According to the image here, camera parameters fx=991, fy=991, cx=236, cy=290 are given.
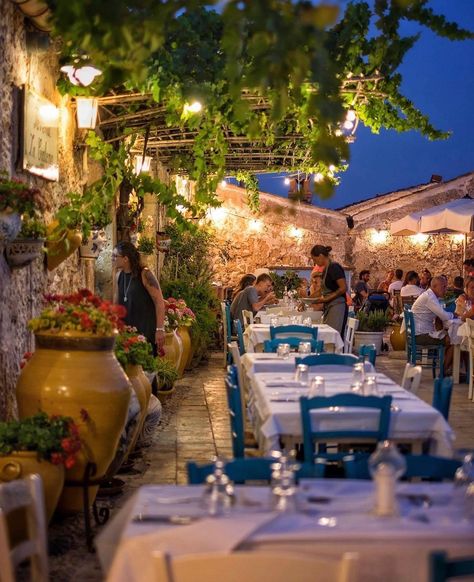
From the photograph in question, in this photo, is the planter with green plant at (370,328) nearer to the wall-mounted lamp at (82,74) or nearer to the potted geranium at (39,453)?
the wall-mounted lamp at (82,74)

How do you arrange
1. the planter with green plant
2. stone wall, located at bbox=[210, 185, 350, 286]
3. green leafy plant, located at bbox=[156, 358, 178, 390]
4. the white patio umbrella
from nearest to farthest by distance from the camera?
green leafy plant, located at bbox=[156, 358, 178, 390], the white patio umbrella, the planter with green plant, stone wall, located at bbox=[210, 185, 350, 286]

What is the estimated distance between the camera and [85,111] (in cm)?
820

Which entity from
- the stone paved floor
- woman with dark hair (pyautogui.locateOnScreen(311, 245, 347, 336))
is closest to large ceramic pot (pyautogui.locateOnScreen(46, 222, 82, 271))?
the stone paved floor

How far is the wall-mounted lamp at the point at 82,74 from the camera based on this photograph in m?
7.60

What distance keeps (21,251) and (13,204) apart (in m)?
0.57

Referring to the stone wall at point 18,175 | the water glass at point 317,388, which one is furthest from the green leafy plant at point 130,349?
the water glass at point 317,388

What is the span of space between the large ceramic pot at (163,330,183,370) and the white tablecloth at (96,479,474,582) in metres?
7.54

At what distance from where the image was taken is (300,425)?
16.8 feet

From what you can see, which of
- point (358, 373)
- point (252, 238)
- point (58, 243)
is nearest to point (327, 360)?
point (358, 373)

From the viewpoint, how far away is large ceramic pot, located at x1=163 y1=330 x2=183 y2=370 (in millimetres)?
11055

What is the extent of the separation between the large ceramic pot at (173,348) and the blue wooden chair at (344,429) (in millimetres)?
5939

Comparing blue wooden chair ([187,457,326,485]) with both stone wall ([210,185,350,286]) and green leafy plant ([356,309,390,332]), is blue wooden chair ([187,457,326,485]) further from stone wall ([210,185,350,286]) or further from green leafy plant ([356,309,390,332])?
stone wall ([210,185,350,286])

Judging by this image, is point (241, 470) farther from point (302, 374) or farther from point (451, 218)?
point (451, 218)

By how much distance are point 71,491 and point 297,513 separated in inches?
104
